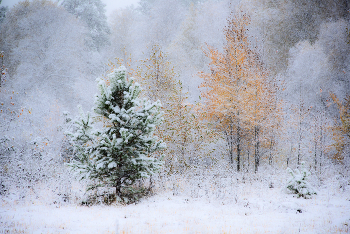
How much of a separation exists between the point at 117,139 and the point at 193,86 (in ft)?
55.0

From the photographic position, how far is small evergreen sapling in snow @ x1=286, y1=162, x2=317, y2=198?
917 cm

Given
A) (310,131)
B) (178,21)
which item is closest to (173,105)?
(310,131)

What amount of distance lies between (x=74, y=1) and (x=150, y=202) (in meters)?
36.5

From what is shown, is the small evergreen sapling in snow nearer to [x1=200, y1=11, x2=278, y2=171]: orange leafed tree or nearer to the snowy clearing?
the snowy clearing

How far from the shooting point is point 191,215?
6.97 meters

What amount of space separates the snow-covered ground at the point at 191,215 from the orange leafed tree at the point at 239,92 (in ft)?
16.9

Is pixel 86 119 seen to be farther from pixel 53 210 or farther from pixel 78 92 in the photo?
pixel 78 92

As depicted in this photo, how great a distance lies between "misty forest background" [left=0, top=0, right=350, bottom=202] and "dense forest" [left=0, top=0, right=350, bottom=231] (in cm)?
11

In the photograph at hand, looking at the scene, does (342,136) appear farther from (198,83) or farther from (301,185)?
(198,83)

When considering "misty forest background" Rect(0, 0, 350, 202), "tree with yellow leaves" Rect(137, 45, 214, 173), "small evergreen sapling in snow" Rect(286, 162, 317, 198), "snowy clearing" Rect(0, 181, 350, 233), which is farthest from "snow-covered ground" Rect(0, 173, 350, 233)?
"tree with yellow leaves" Rect(137, 45, 214, 173)

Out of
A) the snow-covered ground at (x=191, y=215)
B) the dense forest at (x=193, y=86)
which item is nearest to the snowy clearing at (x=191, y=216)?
the snow-covered ground at (x=191, y=215)

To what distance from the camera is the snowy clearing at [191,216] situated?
5816mm

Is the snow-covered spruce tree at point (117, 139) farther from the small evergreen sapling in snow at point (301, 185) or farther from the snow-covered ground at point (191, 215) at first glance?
the small evergreen sapling in snow at point (301, 185)

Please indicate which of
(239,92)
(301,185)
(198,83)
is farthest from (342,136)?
(198,83)
